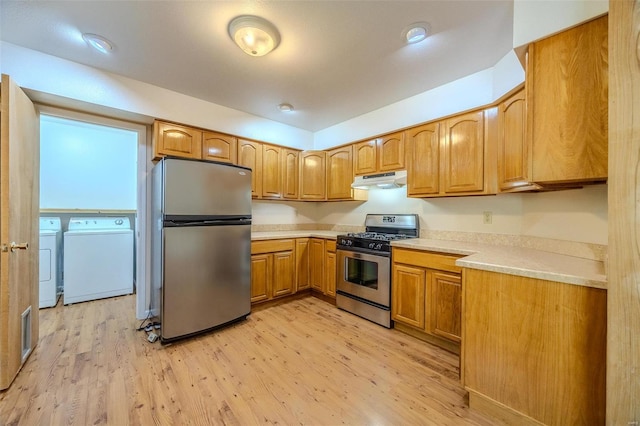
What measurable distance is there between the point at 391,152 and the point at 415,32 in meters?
1.30

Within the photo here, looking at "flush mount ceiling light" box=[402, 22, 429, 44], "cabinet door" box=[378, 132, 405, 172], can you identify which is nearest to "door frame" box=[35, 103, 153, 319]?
"cabinet door" box=[378, 132, 405, 172]

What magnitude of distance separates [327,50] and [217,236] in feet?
6.42

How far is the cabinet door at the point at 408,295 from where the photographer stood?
2.31 meters

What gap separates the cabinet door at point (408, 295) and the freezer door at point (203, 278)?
5.23 ft

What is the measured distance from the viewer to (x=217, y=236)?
2453 millimetres

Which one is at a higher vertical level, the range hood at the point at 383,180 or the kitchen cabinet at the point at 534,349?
the range hood at the point at 383,180

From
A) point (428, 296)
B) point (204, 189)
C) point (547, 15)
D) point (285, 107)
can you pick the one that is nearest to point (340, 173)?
point (285, 107)

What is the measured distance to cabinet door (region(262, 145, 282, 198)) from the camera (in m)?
3.43

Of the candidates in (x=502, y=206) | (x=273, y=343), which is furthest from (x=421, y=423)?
(x=502, y=206)

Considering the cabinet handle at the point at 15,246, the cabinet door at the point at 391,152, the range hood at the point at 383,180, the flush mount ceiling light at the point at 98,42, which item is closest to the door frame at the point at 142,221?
the flush mount ceiling light at the point at 98,42

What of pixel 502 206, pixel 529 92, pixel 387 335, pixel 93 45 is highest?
pixel 93 45

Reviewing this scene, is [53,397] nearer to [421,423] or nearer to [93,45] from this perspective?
[421,423]

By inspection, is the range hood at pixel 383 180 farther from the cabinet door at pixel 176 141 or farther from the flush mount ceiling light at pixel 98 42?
the flush mount ceiling light at pixel 98 42

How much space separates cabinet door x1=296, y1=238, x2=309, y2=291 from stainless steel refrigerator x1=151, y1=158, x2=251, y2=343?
0.83 meters
